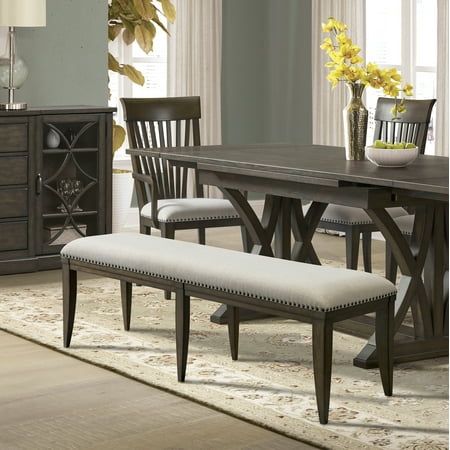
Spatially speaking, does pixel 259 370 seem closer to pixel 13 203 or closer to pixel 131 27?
pixel 13 203

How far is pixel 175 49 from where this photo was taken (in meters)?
7.65

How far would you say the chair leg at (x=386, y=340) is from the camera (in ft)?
12.0

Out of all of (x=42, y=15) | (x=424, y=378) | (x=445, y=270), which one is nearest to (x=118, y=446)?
(x=424, y=378)

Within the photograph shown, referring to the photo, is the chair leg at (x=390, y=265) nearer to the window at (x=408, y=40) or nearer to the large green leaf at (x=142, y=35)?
the window at (x=408, y=40)

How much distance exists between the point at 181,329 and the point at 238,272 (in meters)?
0.32

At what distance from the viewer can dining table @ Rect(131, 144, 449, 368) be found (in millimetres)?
3945

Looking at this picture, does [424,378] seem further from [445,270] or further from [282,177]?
[282,177]

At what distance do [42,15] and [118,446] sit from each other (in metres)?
3.20

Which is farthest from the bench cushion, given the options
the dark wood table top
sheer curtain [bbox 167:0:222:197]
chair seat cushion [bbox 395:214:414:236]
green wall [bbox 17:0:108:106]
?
sheer curtain [bbox 167:0:222:197]

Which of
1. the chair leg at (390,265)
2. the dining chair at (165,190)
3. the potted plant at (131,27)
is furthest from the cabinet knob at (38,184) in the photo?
the chair leg at (390,265)

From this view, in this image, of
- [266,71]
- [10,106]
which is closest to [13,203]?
[10,106]

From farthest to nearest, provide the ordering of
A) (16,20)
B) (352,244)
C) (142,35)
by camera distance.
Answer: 1. (142,35)
2. (16,20)
3. (352,244)

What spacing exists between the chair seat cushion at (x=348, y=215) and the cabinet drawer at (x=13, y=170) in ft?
5.46

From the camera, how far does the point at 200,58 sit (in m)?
7.77
